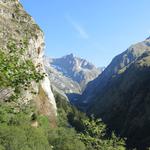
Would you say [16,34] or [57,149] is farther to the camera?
[16,34]

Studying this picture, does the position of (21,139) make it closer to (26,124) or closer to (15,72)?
(26,124)

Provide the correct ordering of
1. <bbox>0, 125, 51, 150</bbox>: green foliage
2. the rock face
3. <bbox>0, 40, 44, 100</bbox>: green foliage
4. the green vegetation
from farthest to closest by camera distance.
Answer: the rock face, <bbox>0, 125, 51, 150</bbox>: green foliage, the green vegetation, <bbox>0, 40, 44, 100</bbox>: green foliage

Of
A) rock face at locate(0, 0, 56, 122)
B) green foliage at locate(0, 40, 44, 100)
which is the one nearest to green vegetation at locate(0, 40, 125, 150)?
green foliage at locate(0, 40, 44, 100)

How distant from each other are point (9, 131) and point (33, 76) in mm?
100157

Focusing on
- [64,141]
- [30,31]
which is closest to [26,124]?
[64,141]

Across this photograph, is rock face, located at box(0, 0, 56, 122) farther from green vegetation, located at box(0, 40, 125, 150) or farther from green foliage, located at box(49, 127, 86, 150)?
green foliage, located at box(49, 127, 86, 150)

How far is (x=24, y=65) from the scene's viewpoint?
69.7 feet

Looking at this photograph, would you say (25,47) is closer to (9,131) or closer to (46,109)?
(9,131)

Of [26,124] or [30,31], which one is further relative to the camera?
[30,31]

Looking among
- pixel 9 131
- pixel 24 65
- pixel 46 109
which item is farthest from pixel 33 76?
pixel 46 109

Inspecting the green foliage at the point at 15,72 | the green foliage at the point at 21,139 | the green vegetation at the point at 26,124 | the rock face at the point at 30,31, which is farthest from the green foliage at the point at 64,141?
the green foliage at the point at 15,72

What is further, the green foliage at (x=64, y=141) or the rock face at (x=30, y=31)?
the rock face at (x=30, y=31)

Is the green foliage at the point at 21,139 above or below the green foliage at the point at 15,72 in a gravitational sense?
above

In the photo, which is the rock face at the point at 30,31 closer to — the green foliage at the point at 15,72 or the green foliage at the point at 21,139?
the green foliage at the point at 21,139
